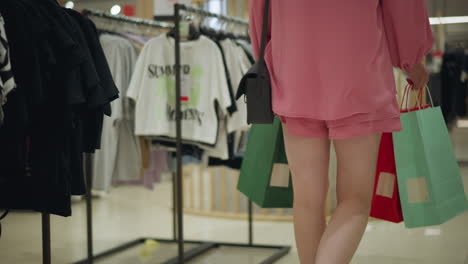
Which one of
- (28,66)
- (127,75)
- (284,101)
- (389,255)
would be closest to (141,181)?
(127,75)

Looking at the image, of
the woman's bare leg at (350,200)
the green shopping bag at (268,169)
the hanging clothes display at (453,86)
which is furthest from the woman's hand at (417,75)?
the hanging clothes display at (453,86)

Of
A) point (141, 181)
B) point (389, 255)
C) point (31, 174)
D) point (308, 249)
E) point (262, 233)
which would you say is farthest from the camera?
point (262, 233)

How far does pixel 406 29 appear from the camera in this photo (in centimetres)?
170

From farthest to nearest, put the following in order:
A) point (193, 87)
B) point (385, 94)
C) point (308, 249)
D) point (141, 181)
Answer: point (141, 181), point (193, 87), point (308, 249), point (385, 94)

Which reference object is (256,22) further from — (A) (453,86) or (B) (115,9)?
(B) (115,9)

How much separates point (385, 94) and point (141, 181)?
229 cm

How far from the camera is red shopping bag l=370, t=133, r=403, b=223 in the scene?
6.92 ft

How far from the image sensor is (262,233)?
4.02 m

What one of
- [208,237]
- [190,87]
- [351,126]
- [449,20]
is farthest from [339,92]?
[208,237]

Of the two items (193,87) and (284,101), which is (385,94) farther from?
(193,87)

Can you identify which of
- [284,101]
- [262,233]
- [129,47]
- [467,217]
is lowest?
[262,233]

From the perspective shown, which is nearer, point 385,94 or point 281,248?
point 385,94

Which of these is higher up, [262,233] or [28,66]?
[28,66]

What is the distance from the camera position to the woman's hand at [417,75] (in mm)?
1808
